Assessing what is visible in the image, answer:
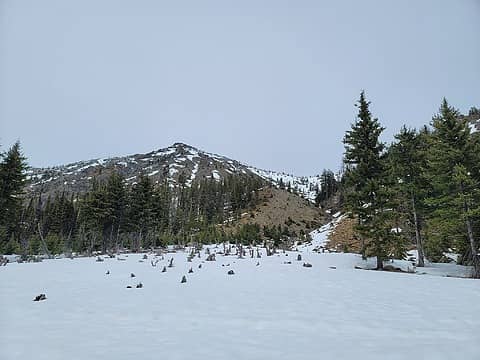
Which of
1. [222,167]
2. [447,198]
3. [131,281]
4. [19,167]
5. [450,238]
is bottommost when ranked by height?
[131,281]

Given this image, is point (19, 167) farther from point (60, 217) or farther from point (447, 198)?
point (447, 198)

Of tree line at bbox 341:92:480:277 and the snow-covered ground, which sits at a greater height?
tree line at bbox 341:92:480:277

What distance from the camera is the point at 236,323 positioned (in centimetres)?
449

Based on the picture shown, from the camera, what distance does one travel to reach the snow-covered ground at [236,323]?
11.0 ft

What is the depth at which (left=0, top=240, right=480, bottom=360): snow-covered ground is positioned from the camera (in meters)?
3.35

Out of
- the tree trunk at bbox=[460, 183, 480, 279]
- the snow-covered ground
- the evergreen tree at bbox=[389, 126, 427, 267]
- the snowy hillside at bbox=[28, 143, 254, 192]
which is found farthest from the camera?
the snowy hillside at bbox=[28, 143, 254, 192]

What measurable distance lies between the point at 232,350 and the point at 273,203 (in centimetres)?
6405

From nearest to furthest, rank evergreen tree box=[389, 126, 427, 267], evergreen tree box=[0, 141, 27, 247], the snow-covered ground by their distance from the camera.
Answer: the snow-covered ground < evergreen tree box=[389, 126, 427, 267] < evergreen tree box=[0, 141, 27, 247]

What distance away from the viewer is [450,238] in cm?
1748

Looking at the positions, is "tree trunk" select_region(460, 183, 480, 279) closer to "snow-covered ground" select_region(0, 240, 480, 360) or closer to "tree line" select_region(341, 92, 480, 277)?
"tree line" select_region(341, 92, 480, 277)

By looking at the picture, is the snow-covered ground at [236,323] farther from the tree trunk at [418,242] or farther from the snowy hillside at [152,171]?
the snowy hillside at [152,171]

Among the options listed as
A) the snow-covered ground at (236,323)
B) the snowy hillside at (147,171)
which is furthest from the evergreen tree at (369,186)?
the snowy hillside at (147,171)

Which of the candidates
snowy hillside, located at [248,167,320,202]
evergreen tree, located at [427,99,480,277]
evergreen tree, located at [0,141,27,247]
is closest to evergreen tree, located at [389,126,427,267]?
evergreen tree, located at [427,99,480,277]

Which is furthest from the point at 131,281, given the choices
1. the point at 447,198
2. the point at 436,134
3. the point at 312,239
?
the point at 312,239
